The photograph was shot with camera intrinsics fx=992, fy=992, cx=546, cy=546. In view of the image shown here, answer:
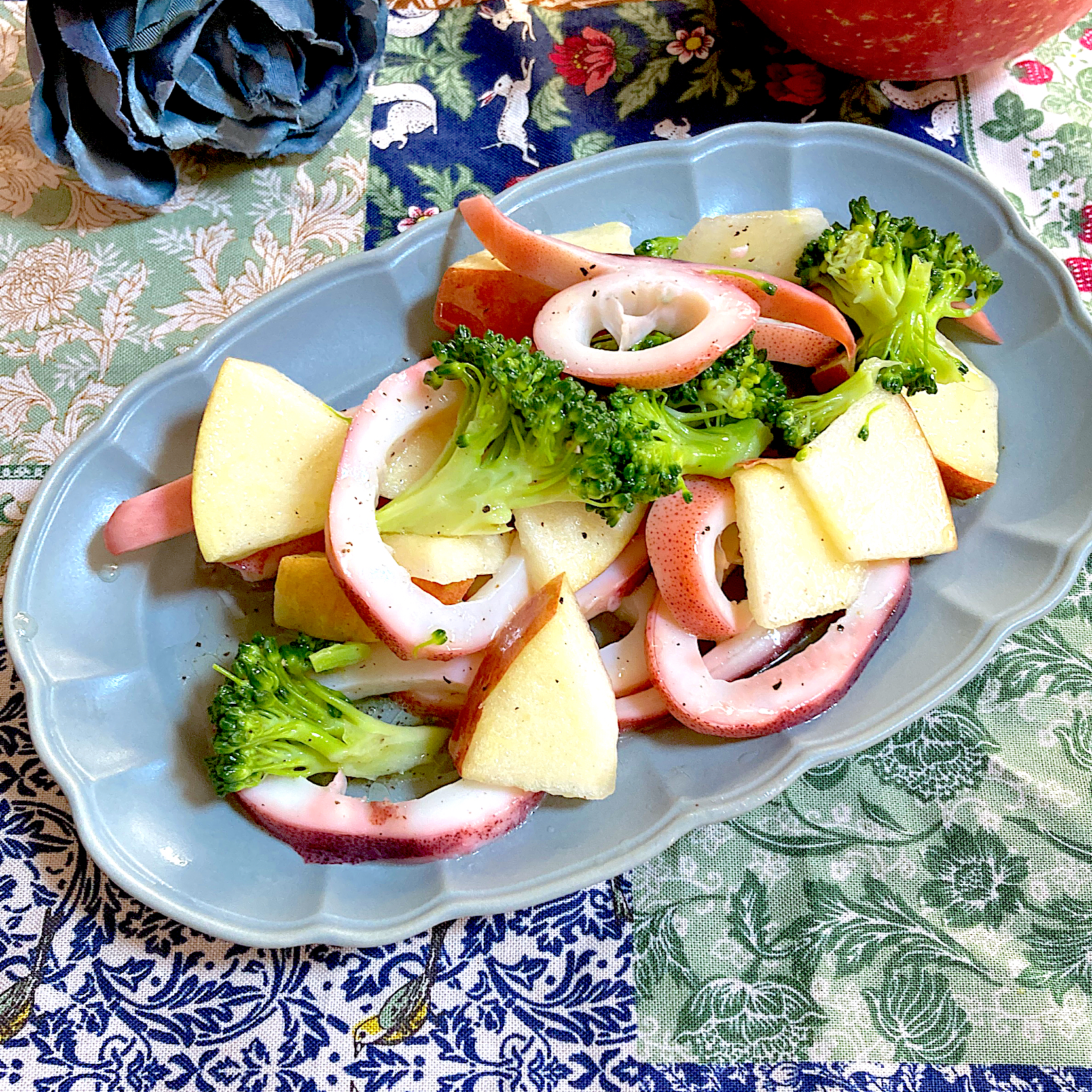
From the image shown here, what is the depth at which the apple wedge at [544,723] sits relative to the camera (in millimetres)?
1343

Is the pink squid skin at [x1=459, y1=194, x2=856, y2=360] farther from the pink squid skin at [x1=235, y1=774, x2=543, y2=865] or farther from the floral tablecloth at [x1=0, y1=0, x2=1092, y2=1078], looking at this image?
the pink squid skin at [x1=235, y1=774, x2=543, y2=865]

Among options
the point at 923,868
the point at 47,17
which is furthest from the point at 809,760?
the point at 47,17

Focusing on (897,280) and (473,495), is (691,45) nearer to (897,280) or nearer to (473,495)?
(897,280)

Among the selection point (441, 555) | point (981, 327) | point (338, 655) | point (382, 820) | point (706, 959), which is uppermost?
point (981, 327)

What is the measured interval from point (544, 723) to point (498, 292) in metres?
0.67

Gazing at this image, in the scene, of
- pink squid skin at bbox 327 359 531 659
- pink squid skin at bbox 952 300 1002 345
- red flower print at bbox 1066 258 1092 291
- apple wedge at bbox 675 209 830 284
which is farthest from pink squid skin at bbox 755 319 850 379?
red flower print at bbox 1066 258 1092 291

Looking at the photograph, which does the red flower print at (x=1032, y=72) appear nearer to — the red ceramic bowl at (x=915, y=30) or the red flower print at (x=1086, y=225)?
the red ceramic bowl at (x=915, y=30)

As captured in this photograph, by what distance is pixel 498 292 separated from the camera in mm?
1550

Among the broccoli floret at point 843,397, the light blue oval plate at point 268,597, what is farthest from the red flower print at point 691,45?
the broccoli floret at point 843,397

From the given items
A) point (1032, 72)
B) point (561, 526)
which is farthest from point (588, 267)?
point (1032, 72)

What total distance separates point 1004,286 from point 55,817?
1.74 meters

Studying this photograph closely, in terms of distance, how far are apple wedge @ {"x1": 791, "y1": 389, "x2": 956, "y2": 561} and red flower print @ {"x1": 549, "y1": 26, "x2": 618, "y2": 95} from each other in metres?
0.96

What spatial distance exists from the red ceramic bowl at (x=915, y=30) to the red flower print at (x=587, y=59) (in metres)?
0.30

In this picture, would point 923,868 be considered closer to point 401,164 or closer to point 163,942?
point 163,942
